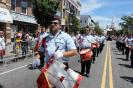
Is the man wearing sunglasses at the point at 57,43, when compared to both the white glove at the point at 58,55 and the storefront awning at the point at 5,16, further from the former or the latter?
the storefront awning at the point at 5,16

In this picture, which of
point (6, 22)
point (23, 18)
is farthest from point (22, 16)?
point (6, 22)

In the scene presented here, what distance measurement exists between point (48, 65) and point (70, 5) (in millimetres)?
84199

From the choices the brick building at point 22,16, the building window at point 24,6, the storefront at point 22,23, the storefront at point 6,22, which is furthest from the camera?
the building window at point 24,6

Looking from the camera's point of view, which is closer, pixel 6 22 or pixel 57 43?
pixel 57 43

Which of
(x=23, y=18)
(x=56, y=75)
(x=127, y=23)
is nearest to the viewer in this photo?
(x=56, y=75)

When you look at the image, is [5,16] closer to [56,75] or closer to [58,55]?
[58,55]

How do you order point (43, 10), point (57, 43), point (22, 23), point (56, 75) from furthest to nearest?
point (22, 23) < point (43, 10) < point (57, 43) < point (56, 75)

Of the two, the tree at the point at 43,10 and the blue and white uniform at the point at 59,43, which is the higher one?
the tree at the point at 43,10

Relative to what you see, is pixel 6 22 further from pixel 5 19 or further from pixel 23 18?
pixel 23 18

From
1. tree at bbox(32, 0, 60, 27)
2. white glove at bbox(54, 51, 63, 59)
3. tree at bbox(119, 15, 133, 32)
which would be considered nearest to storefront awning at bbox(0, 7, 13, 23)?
tree at bbox(32, 0, 60, 27)

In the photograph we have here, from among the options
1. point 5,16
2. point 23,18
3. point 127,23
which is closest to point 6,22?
point 5,16

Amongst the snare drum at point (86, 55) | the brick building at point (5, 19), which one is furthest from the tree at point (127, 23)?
the snare drum at point (86, 55)

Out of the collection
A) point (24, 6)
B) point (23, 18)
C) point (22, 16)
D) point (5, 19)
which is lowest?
point (5, 19)

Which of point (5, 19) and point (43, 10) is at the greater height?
point (43, 10)
